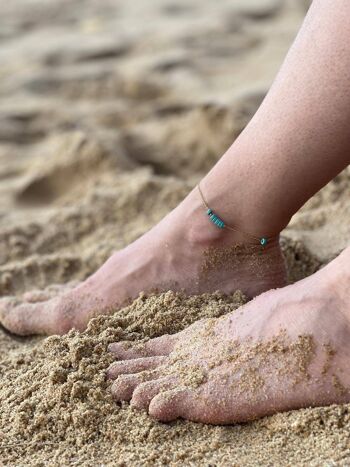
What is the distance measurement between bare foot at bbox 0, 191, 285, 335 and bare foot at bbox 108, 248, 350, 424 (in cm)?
22

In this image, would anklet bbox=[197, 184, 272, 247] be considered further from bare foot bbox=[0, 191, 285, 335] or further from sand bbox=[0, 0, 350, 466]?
sand bbox=[0, 0, 350, 466]

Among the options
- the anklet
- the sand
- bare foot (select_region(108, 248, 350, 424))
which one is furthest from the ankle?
the anklet

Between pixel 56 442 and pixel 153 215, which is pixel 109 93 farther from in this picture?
pixel 56 442

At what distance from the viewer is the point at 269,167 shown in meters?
1.37

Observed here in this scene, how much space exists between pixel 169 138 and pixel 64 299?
115 cm

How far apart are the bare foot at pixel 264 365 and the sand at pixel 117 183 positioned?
3 cm

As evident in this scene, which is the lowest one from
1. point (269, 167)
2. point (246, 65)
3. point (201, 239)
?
point (246, 65)

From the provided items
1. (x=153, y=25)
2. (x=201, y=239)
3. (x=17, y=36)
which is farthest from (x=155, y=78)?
(x=201, y=239)

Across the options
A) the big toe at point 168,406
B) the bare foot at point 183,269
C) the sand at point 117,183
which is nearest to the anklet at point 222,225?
the bare foot at point 183,269

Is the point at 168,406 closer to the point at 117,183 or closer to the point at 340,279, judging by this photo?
the point at 340,279

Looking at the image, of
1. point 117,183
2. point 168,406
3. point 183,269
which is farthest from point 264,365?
point 117,183

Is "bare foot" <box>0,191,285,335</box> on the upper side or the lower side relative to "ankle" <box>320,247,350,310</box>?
lower

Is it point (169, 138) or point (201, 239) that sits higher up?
point (201, 239)

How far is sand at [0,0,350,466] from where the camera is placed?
113cm
